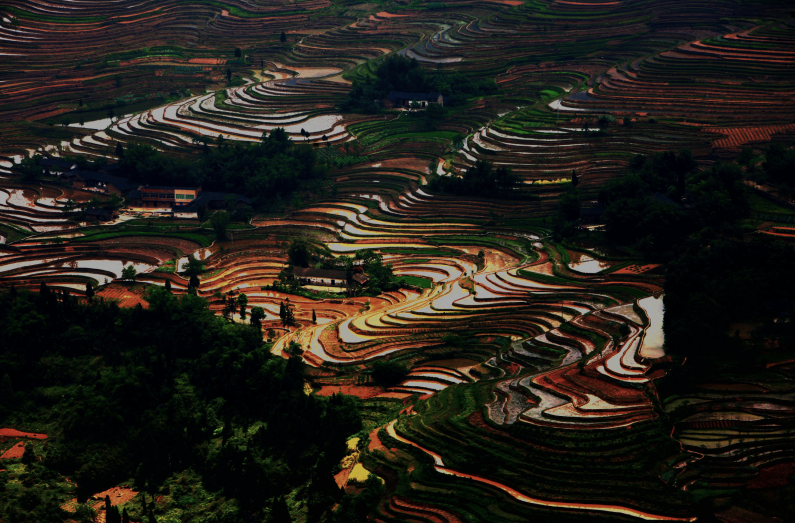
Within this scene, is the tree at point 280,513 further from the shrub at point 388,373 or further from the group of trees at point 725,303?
the group of trees at point 725,303

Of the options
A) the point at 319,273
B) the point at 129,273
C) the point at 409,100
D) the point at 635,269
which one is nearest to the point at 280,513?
the point at 319,273

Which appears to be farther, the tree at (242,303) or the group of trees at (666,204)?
the group of trees at (666,204)

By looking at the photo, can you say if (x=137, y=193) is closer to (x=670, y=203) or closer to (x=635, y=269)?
(x=635, y=269)

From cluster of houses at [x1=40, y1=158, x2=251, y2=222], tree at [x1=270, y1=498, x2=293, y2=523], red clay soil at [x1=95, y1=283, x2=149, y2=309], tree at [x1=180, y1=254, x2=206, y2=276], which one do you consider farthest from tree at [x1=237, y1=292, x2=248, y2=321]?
tree at [x1=270, y1=498, x2=293, y2=523]

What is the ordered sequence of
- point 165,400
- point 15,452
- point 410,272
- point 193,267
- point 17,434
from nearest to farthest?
point 15,452
point 17,434
point 165,400
point 193,267
point 410,272

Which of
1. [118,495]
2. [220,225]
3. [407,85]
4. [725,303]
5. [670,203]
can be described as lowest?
[118,495]

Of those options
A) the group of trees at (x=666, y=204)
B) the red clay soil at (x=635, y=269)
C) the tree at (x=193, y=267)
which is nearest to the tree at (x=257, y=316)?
the tree at (x=193, y=267)
